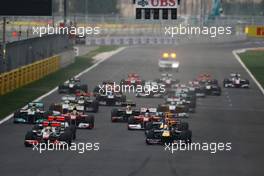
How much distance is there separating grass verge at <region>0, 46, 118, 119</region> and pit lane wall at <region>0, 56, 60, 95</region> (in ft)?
1.34

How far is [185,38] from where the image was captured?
552 ft

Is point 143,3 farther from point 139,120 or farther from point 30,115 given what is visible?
point 30,115

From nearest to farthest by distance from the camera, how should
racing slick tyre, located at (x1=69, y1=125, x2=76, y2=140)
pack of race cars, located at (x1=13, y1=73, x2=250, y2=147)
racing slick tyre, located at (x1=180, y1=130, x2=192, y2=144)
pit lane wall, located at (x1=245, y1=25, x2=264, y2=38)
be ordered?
pack of race cars, located at (x1=13, y1=73, x2=250, y2=147)
racing slick tyre, located at (x1=180, y1=130, x2=192, y2=144)
racing slick tyre, located at (x1=69, y1=125, x2=76, y2=140)
pit lane wall, located at (x1=245, y1=25, x2=264, y2=38)

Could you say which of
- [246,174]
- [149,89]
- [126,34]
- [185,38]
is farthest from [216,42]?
[246,174]

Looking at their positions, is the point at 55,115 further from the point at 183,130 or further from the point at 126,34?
the point at 126,34

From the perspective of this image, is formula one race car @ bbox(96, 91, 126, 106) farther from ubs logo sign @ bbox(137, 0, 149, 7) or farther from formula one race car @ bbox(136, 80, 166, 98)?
ubs logo sign @ bbox(137, 0, 149, 7)

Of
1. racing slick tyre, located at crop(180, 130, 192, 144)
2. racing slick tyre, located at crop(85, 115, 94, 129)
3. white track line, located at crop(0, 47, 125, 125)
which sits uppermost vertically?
racing slick tyre, located at crop(180, 130, 192, 144)

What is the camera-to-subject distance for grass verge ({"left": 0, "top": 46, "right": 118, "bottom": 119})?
61.3 metres

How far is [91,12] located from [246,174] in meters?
150

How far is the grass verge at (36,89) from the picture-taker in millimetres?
61312

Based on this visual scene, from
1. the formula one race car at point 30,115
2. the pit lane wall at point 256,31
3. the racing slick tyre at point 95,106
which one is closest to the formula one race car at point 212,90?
the racing slick tyre at point 95,106

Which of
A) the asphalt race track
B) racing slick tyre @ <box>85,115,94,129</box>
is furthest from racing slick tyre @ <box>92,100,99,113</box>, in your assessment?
racing slick tyre @ <box>85,115,94,129</box>

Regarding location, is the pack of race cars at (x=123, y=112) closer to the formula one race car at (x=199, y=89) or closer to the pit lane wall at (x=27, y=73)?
the formula one race car at (x=199, y=89)

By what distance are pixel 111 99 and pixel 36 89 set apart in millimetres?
12263
